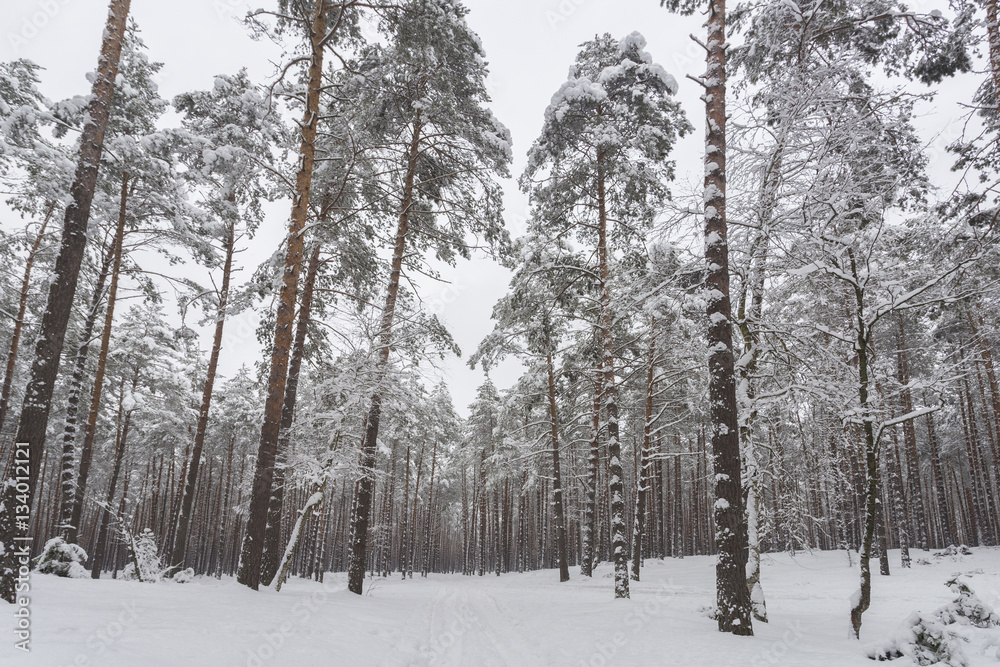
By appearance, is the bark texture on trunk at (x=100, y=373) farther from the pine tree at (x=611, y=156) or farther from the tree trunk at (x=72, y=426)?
the pine tree at (x=611, y=156)

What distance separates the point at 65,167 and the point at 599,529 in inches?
1515

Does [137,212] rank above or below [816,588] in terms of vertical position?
above

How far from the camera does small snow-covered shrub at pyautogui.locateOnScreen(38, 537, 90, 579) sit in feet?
27.2

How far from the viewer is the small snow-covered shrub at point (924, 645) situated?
498 cm

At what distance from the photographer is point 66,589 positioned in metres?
5.67

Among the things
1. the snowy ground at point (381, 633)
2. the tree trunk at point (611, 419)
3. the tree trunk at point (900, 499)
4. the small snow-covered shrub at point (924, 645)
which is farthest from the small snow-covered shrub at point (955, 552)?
the small snow-covered shrub at point (924, 645)

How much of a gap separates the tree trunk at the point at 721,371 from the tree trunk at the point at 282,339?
704 centimetres

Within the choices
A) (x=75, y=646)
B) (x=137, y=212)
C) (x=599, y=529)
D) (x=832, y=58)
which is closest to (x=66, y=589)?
(x=75, y=646)

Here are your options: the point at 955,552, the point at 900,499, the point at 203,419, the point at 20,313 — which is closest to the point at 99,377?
the point at 203,419

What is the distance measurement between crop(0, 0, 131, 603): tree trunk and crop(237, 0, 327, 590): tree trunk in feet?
9.34

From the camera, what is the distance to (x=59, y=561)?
844 centimetres

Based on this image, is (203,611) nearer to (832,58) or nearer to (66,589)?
(66,589)

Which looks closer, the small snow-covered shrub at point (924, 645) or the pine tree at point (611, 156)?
the small snow-covered shrub at point (924, 645)

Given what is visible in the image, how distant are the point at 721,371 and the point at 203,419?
14688 millimetres
